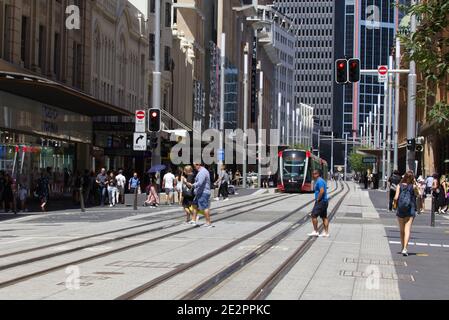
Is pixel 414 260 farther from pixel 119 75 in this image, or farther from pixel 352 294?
pixel 119 75

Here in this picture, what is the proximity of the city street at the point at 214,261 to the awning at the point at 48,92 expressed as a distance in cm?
576

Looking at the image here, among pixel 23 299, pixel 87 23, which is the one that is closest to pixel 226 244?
pixel 23 299

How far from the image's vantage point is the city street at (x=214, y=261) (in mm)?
11766

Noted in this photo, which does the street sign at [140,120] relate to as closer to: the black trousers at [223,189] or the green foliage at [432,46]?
the black trousers at [223,189]

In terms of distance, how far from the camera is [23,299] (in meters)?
10.5

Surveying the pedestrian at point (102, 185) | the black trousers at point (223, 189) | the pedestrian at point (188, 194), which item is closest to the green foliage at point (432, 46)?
the pedestrian at point (188, 194)

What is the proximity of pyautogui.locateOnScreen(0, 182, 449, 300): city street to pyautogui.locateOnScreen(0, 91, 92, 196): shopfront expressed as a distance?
9435 mm

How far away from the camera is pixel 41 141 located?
41156mm

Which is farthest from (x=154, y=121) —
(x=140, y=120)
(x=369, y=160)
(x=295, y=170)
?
(x=369, y=160)

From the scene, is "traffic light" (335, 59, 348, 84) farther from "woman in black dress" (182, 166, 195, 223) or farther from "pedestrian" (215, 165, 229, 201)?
"pedestrian" (215, 165, 229, 201)

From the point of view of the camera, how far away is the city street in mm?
11766

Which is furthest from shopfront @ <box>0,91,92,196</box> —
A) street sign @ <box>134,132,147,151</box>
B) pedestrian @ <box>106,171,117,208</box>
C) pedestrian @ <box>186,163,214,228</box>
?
pedestrian @ <box>186,163,214,228</box>

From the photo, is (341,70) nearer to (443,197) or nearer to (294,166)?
(443,197)

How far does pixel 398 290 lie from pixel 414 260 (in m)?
4.94
